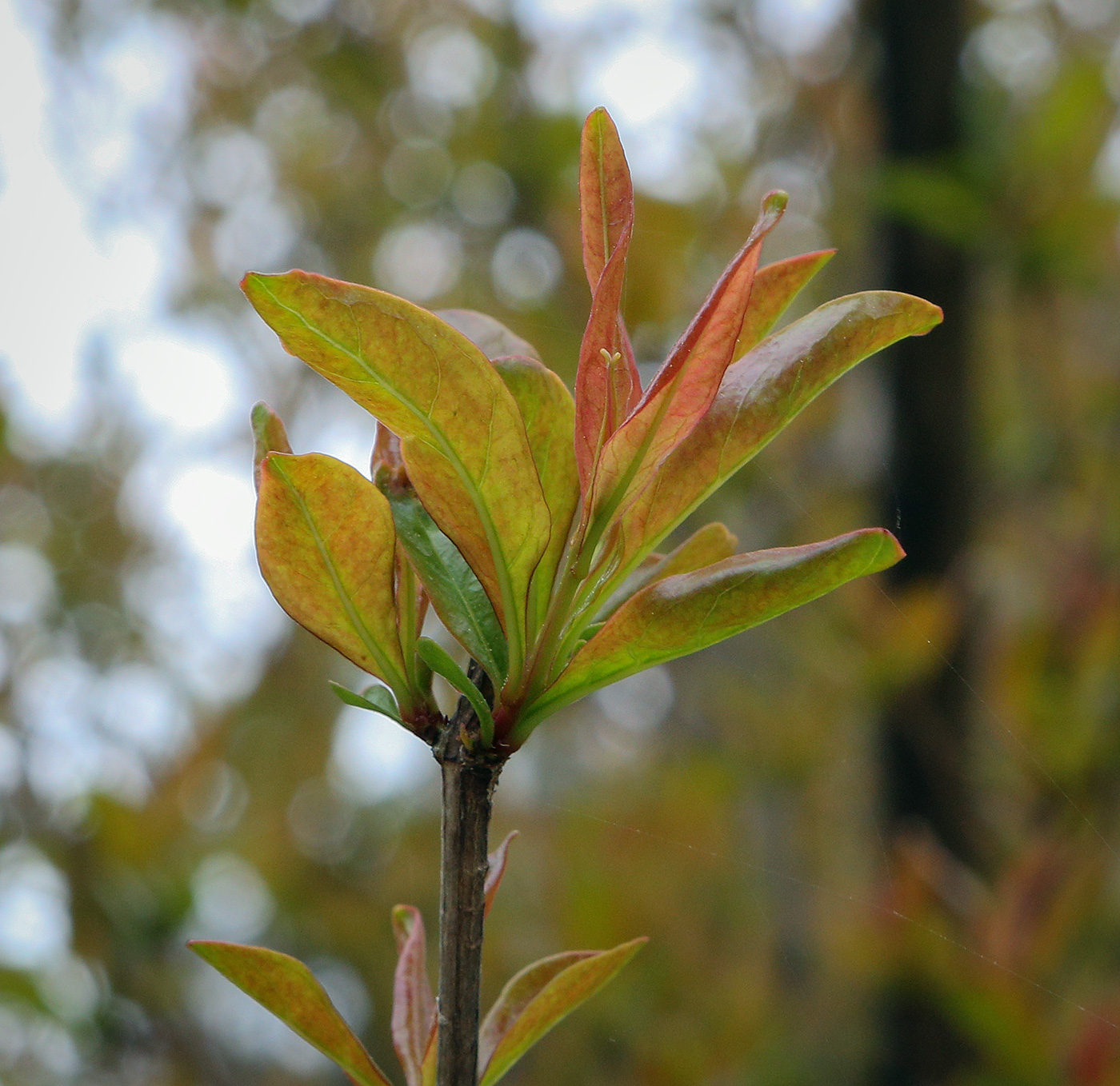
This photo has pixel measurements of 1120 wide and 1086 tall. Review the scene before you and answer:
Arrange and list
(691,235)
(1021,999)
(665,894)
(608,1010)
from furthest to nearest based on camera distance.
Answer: (665,894), (608,1010), (691,235), (1021,999)

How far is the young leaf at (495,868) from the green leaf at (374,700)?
0.05m

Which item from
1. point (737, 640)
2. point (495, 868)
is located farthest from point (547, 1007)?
point (737, 640)

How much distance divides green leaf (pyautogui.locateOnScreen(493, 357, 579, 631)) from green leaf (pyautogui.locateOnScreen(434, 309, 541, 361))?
7 centimetres

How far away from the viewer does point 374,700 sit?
0.33 m

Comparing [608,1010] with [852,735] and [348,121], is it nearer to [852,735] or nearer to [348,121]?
[852,735]

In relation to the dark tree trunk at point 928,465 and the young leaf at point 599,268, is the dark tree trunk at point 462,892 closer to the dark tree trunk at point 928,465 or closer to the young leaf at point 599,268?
the young leaf at point 599,268

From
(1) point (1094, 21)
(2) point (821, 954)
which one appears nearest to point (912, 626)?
(2) point (821, 954)

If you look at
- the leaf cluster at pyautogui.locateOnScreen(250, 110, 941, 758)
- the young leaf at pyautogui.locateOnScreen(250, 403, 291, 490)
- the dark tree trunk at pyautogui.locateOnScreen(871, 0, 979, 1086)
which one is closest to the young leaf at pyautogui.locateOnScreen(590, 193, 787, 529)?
the leaf cluster at pyautogui.locateOnScreen(250, 110, 941, 758)

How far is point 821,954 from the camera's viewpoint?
2.50 m

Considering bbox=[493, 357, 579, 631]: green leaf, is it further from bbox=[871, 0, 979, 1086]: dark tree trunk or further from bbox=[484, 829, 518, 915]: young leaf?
bbox=[871, 0, 979, 1086]: dark tree trunk

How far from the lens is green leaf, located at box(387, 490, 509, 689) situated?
32 centimetres

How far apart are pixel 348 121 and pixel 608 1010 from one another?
2.32m

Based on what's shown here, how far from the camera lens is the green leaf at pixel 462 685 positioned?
0.30m

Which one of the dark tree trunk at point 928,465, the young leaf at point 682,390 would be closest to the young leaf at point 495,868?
the young leaf at point 682,390
